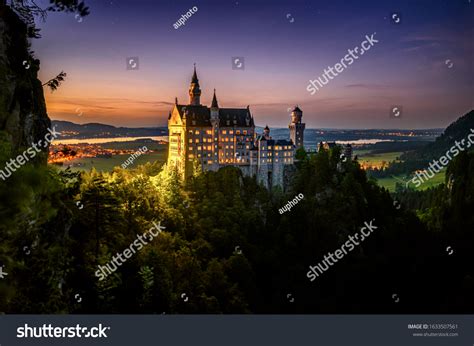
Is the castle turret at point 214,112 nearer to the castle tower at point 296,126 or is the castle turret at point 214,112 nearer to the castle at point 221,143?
the castle at point 221,143

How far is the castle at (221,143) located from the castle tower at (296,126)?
82 centimetres

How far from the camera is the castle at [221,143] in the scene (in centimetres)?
3247

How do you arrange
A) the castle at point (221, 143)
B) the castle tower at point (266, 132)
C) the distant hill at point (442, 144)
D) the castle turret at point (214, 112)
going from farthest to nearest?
the castle tower at point (266, 132), the distant hill at point (442, 144), the castle turret at point (214, 112), the castle at point (221, 143)

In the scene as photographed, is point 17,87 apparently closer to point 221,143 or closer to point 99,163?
point 99,163

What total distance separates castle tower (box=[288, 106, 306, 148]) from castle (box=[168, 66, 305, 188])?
2.68 feet

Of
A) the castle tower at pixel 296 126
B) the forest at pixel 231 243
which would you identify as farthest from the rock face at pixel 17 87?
the castle tower at pixel 296 126

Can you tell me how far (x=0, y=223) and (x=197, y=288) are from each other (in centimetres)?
1328

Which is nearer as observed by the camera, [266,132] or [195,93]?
[195,93]

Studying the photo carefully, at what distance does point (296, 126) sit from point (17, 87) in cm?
2908

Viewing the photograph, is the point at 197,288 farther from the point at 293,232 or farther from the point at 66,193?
the point at 293,232

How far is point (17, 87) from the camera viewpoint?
32.8ft

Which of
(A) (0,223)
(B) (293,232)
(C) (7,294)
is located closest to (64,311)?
(C) (7,294)

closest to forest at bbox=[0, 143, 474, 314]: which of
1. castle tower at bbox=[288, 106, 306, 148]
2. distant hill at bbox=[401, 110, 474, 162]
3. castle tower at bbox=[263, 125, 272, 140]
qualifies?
castle tower at bbox=[288, 106, 306, 148]

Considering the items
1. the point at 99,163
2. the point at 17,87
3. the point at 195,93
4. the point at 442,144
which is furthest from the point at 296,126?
the point at 17,87
